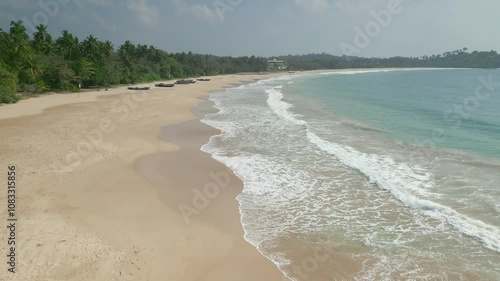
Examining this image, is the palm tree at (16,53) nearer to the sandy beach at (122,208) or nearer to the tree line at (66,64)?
the tree line at (66,64)

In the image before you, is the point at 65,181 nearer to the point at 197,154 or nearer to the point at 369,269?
the point at 197,154

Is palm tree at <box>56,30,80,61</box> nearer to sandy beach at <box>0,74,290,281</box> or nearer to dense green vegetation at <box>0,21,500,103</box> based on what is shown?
dense green vegetation at <box>0,21,500,103</box>

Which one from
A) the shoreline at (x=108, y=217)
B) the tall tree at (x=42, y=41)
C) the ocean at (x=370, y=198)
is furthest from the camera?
the tall tree at (x=42, y=41)

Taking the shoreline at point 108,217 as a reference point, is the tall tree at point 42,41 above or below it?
above

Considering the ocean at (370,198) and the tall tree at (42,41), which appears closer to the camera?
the ocean at (370,198)

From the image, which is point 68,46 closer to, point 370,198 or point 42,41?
point 42,41

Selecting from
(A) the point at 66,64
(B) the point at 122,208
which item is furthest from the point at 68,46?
(B) the point at 122,208

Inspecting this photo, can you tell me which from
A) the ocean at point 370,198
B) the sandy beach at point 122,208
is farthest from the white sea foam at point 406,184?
the sandy beach at point 122,208

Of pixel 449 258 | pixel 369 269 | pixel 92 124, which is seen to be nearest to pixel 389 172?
pixel 449 258

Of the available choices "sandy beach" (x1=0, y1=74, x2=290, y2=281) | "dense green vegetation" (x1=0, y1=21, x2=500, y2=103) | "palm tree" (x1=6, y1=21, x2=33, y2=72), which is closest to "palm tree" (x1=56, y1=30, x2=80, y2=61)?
"dense green vegetation" (x1=0, y1=21, x2=500, y2=103)
